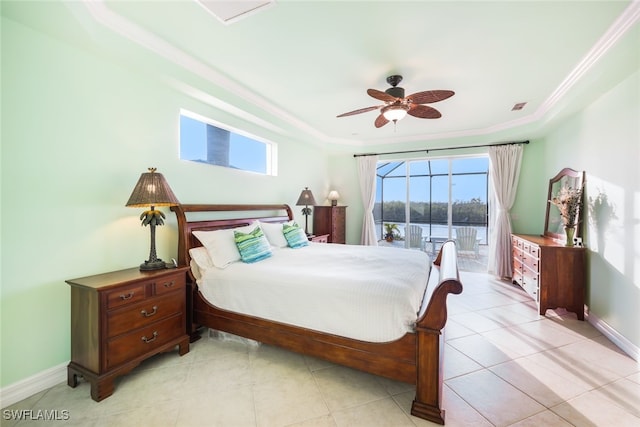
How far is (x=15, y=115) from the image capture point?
1838mm

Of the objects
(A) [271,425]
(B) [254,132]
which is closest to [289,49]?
(B) [254,132]

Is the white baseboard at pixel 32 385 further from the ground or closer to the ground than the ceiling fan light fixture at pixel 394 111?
closer to the ground

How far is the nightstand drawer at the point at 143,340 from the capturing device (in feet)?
6.28

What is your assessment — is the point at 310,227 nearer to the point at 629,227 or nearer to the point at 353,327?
the point at 353,327

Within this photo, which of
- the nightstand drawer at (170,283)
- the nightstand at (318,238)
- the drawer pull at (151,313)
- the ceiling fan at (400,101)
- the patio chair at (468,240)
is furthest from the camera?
the patio chair at (468,240)

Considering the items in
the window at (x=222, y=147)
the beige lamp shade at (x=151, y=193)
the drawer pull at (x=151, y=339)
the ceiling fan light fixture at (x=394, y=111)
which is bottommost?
the drawer pull at (x=151, y=339)

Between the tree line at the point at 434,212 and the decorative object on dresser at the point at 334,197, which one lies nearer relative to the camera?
the tree line at the point at 434,212

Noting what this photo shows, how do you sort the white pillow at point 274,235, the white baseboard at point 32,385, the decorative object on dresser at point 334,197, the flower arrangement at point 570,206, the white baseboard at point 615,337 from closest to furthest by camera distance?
the white baseboard at point 32,385 → the white baseboard at point 615,337 → the flower arrangement at point 570,206 → the white pillow at point 274,235 → the decorative object on dresser at point 334,197

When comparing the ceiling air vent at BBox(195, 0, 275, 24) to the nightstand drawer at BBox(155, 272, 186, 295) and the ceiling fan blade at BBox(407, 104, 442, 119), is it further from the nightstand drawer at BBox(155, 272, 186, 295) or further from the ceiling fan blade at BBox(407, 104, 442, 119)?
the nightstand drawer at BBox(155, 272, 186, 295)

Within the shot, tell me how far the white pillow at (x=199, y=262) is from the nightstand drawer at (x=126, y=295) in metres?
0.58

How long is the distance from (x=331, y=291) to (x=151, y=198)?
1.67 meters

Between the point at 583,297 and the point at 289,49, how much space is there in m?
4.36

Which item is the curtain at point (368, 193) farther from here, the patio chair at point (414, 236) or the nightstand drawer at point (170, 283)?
the nightstand drawer at point (170, 283)

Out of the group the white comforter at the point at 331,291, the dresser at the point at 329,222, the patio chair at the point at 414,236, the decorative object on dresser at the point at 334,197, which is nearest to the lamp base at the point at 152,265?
the white comforter at the point at 331,291
